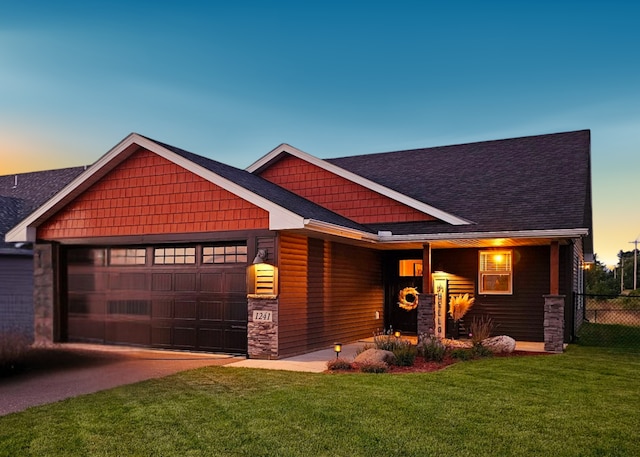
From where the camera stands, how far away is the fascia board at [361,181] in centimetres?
1462

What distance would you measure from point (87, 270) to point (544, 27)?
14.0 metres

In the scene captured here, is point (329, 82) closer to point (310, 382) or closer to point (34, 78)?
point (34, 78)

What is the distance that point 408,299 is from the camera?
17.1 meters

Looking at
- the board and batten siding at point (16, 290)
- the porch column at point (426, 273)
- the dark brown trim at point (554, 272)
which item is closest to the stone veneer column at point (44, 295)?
the board and batten siding at point (16, 290)

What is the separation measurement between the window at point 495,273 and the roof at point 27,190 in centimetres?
1488

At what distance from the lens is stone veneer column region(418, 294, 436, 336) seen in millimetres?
13898

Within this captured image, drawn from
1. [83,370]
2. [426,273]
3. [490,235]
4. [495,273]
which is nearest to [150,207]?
[83,370]

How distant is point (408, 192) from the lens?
16844 mm

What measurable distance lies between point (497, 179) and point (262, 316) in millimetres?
8577

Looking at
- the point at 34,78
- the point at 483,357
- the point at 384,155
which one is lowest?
the point at 483,357

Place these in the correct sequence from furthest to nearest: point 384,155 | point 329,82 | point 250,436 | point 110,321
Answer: point 329,82 → point 384,155 → point 110,321 → point 250,436

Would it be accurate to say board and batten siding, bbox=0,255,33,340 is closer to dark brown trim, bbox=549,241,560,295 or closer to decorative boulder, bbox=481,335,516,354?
decorative boulder, bbox=481,335,516,354

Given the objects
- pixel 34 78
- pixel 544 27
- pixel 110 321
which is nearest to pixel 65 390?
pixel 110 321

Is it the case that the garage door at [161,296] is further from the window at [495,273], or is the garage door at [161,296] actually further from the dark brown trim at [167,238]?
the window at [495,273]
